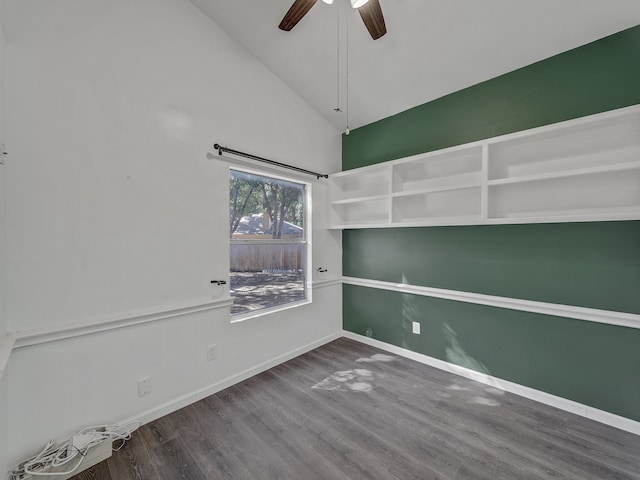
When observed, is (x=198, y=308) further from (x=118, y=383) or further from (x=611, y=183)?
(x=611, y=183)

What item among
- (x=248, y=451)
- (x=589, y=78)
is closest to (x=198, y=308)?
(x=248, y=451)

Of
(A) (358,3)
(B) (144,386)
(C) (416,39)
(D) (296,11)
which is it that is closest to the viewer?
(A) (358,3)

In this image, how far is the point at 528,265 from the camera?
232cm

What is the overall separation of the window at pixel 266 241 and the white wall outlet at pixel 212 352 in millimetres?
367

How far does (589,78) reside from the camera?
80.2 inches

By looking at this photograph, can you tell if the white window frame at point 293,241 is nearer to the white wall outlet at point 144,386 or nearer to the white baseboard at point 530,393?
the white wall outlet at point 144,386

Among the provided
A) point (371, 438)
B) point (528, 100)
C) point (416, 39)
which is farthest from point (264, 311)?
point (528, 100)

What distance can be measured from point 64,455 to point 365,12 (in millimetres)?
3162

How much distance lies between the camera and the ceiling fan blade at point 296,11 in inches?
64.0

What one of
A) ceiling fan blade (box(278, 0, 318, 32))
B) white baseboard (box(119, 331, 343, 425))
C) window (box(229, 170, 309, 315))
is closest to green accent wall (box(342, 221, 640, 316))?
window (box(229, 170, 309, 315))

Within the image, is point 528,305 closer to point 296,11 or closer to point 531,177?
point 531,177

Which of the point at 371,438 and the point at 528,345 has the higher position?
the point at 528,345

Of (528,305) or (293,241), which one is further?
(293,241)

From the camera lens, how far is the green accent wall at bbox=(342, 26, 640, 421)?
196 cm
